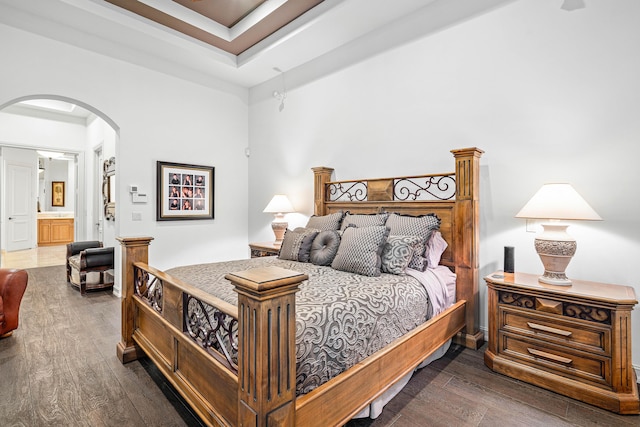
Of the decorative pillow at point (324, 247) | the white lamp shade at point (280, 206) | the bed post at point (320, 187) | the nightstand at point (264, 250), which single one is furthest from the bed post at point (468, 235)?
the white lamp shade at point (280, 206)

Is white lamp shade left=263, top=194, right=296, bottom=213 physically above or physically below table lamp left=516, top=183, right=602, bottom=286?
above

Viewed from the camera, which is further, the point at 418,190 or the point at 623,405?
the point at 418,190

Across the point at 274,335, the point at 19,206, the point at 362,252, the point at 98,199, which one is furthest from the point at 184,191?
the point at 19,206

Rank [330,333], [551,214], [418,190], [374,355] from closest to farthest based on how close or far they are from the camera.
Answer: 1. [330,333]
2. [374,355]
3. [551,214]
4. [418,190]

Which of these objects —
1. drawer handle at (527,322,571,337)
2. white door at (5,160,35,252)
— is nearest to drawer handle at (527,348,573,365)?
drawer handle at (527,322,571,337)

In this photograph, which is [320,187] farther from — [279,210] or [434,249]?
[434,249]

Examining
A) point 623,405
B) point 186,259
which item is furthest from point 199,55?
point 623,405

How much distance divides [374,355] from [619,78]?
252cm

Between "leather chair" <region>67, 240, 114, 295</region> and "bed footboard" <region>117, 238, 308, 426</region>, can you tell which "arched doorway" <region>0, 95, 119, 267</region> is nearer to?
"leather chair" <region>67, 240, 114, 295</region>

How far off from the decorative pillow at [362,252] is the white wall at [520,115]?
1065 millimetres

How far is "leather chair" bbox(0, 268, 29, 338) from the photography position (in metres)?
2.74

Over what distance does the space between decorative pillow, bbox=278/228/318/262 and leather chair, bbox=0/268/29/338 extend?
236 centimetres

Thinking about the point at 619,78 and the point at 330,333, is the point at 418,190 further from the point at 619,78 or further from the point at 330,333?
the point at 330,333

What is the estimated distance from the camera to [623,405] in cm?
177
